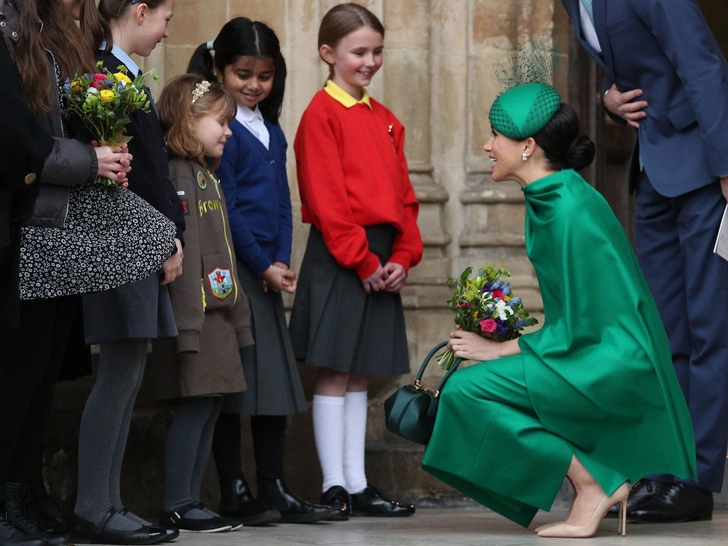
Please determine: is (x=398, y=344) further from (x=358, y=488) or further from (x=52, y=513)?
(x=52, y=513)

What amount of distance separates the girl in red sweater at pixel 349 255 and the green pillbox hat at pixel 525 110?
97 centimetres

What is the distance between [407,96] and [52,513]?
266cm

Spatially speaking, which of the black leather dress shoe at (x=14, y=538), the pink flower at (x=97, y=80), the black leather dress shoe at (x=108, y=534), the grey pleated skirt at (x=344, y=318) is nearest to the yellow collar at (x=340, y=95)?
the grey pleated skirt at (x=344, y=318)

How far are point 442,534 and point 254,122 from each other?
1.81 metres

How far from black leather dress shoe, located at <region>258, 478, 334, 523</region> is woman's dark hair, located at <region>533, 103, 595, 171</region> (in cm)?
149

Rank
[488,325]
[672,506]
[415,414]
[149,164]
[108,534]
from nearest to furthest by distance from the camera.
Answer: [108,534] < [149,164] < [415,414] < [488,325] < [672,506]

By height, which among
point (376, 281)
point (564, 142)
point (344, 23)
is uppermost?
point (344, 23)

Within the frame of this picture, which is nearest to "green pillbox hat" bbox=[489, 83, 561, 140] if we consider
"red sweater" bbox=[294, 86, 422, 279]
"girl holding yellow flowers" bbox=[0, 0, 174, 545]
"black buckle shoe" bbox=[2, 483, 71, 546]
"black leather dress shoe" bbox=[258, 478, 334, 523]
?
"red sweater" bbox=[294, 86, 422, 279]

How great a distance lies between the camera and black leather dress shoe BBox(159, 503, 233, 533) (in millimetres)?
4496

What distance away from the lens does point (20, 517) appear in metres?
3.73

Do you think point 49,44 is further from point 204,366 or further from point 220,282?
point 204,366

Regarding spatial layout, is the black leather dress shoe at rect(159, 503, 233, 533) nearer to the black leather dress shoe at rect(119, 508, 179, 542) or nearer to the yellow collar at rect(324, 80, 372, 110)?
the black leather dress shoe at rect(119, 508, 179, 542)

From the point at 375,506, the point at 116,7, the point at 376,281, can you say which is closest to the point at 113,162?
the point at 116,7

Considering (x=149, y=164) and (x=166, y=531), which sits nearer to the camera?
(x=166, y=531)
